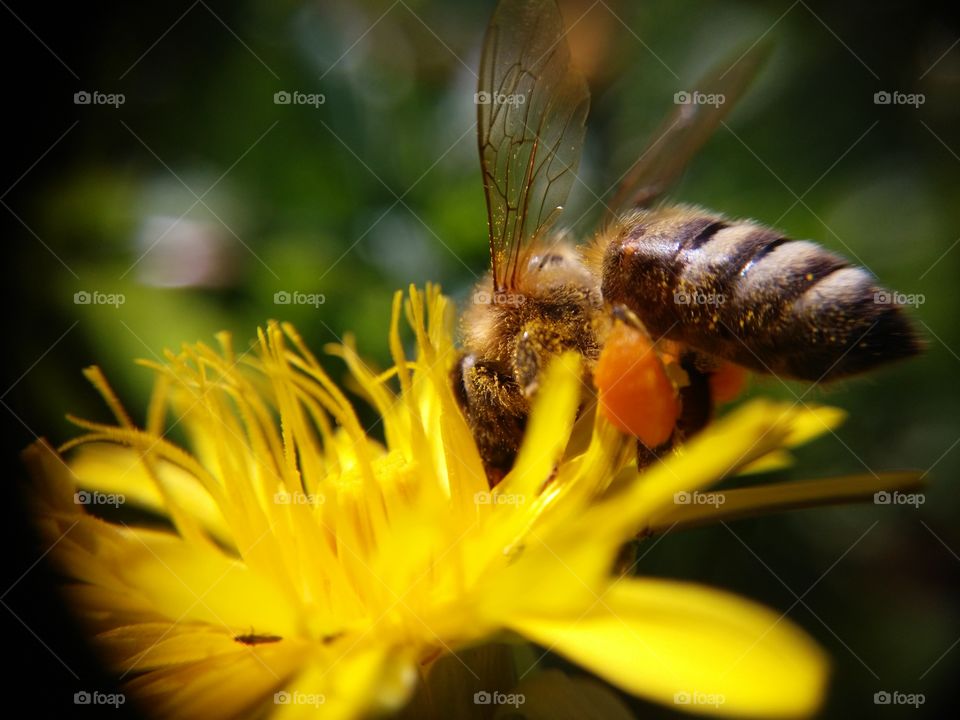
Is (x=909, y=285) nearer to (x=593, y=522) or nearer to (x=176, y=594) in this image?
(x=593, y=522)

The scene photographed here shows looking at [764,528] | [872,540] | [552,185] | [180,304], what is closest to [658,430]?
[552,185]
